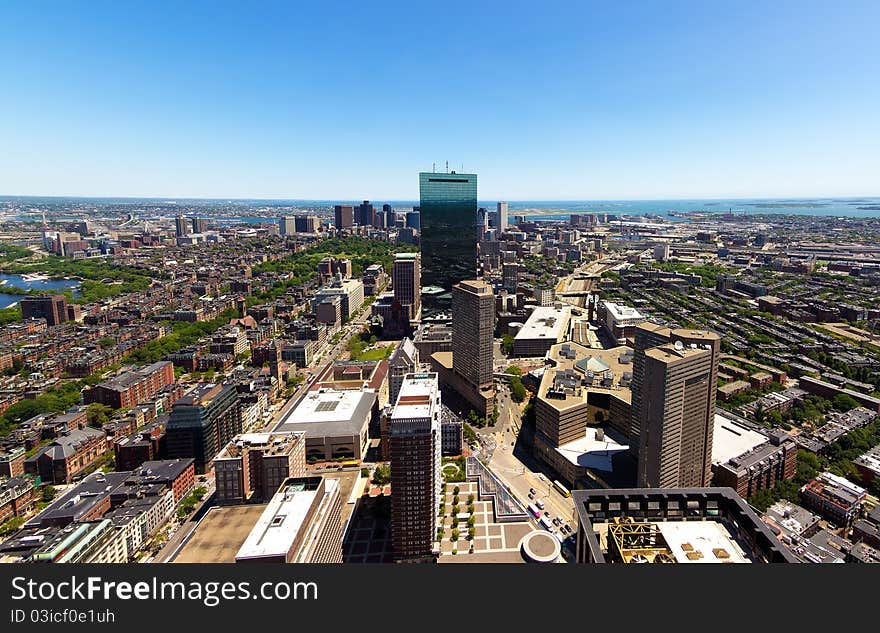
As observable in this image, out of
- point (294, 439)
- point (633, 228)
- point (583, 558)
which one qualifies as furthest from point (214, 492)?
point (633, 228)

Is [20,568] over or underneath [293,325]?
over

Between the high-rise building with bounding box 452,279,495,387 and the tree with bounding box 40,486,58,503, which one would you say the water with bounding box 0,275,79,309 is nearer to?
the tree with bounding box 40,486,58,503

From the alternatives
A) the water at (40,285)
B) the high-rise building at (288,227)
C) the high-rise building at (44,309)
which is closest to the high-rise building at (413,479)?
the high-rise building at (44,309)

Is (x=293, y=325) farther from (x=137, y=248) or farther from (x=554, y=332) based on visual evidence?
(x=137, y=248)

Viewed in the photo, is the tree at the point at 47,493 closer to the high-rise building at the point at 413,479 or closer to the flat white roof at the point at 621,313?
the high-rise building at the point at 413,479

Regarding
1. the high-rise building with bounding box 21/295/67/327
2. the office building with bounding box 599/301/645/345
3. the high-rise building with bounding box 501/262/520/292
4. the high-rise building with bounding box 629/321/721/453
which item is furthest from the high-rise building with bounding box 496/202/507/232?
the high-rise building with bounding box 629/321/721/453

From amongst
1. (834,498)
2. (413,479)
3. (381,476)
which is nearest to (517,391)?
(381,476)

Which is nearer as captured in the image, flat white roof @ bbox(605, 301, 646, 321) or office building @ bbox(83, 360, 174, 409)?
office building @ bbox(83, 360, 174, 409)
